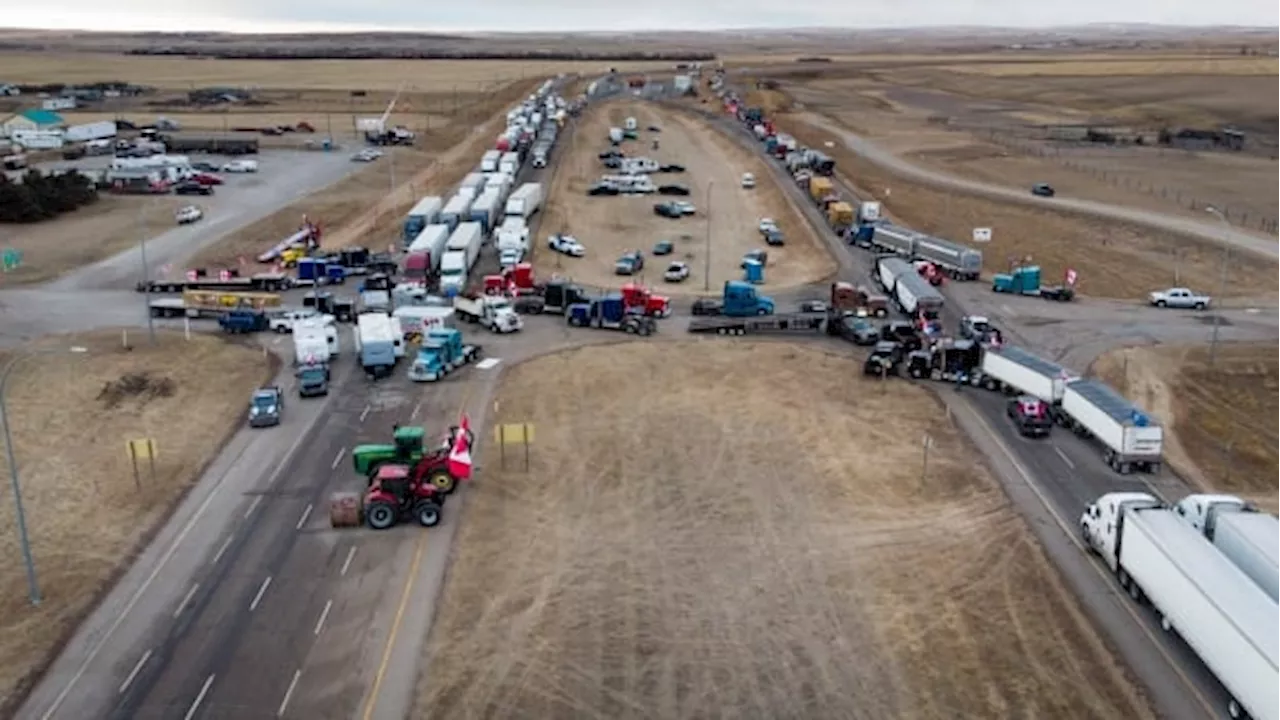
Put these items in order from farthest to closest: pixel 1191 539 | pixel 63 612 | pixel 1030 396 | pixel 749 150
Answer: pixel 749 150 → pixel 1030 396 → pixel 63 612 → pixel 1191 539

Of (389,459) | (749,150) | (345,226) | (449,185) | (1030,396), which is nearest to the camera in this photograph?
(389,459)

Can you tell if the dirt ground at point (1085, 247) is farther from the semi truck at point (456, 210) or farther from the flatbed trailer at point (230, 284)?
the flatbed trailer at point (230, 284)

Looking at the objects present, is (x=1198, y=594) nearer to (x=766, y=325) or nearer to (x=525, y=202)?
(x=766, y=325)

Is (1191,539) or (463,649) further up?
(1191,539)

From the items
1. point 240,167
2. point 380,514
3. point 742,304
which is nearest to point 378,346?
point 380,514

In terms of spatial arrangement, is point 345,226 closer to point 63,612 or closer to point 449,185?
point 449,185

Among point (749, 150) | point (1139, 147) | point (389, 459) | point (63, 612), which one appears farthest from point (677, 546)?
point (1139, 147)

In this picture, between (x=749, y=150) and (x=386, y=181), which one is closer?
(x=386, y=181)

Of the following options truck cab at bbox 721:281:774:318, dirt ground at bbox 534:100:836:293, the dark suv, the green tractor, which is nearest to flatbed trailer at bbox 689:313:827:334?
truck cab at bbox 721:281:774:318
